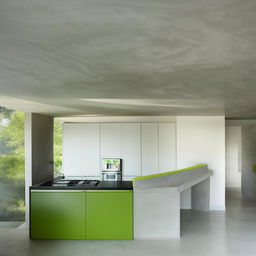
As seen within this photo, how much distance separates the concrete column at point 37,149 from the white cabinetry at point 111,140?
56.7 inches

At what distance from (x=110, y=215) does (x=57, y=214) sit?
960 millimetres

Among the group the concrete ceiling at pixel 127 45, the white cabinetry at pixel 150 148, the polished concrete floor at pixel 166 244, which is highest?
the concrete ceiling at pixel 127 45

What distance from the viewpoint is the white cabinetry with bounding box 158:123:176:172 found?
24.7 feet

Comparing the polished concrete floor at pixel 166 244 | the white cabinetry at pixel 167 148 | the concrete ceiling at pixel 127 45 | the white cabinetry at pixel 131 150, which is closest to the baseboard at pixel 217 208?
the polished concrete floor at pixel 166 244

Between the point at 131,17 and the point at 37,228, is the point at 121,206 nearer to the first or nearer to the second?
the point at 37,228

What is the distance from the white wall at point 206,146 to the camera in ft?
22.8

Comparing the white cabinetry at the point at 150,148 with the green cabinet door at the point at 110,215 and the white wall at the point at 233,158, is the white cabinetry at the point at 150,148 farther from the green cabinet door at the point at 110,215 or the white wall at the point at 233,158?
the white wall at the point at 233,158

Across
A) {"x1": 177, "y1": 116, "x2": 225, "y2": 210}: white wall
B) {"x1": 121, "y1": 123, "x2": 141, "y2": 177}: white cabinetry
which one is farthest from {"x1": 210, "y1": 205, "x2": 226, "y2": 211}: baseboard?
{"x1": 121, "y1": 123, "x2": 141, "y2": 177}: white cabinetry

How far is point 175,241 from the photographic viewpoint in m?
4.84

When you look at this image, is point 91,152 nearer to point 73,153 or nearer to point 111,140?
point 73,153

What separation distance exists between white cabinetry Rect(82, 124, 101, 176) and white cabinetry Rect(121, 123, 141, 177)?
2.36 ft

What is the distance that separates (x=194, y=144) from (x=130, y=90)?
407cm

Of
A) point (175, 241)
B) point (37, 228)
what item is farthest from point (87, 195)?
point (175, 241)

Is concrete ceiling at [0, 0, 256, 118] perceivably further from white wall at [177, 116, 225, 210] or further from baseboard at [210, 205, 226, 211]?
baseboard at [210, 205, 226, 211]
